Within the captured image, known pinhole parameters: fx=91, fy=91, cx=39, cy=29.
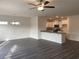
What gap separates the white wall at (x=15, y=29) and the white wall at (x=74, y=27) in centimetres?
438

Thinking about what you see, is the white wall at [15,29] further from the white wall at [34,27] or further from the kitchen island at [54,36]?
the kitchen island at [54,36]

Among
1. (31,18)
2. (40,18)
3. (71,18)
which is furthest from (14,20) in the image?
(71,18)

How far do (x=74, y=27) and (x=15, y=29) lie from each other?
5629 millimetres

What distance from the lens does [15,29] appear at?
9.07m

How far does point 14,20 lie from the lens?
29.4 feet

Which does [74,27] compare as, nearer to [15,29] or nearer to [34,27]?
[34,27]

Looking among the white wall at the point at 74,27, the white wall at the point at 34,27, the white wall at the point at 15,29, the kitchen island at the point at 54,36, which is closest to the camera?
the kitchen island at the point at 54,36

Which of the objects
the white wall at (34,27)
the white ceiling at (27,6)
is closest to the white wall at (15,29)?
the white wall at (34,27)

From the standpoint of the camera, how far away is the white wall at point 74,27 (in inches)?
317

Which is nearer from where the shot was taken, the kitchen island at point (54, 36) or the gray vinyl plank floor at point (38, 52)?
the gray vinyl plank floor at point (38, 52)

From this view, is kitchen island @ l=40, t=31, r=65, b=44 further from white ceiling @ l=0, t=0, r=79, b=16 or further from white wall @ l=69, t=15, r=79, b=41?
white ceiling @ l=0, t=0, r=79, b=16

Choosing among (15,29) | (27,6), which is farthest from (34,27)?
(27,6)

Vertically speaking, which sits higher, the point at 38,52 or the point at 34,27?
the point at 34,27

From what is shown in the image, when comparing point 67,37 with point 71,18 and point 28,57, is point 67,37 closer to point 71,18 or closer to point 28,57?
point 71,18
